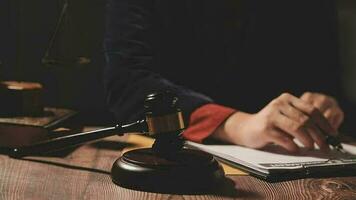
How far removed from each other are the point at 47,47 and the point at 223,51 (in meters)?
0.58

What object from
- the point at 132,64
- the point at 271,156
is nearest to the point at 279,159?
the point at 271,156

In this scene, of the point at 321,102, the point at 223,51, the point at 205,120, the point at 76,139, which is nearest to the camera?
the point at 76,139

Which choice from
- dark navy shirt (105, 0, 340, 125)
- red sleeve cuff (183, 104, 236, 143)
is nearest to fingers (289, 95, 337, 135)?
red sleeve cuff (183, 104, 236, 143)

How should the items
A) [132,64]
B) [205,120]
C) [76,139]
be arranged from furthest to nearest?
1. [132,64]
2. [205,120]
3. [76,139]

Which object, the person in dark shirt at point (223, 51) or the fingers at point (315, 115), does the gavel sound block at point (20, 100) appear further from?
the fingers at point (315, 115)

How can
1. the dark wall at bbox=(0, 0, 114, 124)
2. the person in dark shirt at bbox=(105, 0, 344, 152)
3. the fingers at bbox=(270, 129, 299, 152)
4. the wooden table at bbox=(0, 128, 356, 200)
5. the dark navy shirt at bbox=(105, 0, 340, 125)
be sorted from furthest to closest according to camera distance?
the dark wall at bbox=(0, 0, 114, 124)
the dark navy shirt at bbox=(105, 0, 340, 125)
the person in dark shirt at bbox=(105, 0, 344, 152)
the fingers at bbox=(270, 129, 299, 152)
the wooden table at bbox=(0, 128, 356, 200)

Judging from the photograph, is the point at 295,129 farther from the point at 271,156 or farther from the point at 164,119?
the point at 164,119

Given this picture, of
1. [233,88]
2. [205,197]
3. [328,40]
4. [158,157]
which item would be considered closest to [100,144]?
[158,157]

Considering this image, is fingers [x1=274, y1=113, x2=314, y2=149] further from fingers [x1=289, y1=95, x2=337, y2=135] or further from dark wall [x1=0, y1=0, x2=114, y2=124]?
dark wall [x1=0, y1=0, x2=114, y2=124]

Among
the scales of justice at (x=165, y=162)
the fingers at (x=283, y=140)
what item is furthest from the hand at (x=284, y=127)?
the scales of justice at (x=165, y=162)

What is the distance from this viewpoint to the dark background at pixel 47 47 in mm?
1993

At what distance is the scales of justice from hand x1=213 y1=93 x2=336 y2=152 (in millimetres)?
272

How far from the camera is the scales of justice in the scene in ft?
3.16

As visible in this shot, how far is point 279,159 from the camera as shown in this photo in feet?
3.90
